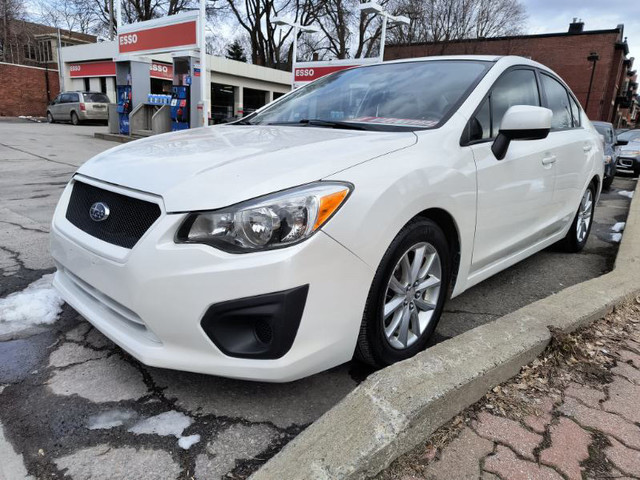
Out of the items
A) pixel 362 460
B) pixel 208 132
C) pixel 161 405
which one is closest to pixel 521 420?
pixel 362 460

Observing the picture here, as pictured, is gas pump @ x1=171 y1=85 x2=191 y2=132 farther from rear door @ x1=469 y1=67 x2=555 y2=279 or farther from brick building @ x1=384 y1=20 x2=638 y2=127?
brick building @ x1=384 y1=20 x2=638 y2=127

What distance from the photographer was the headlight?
5.64 feet

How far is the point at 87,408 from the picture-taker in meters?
1.95

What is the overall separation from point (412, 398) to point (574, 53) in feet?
111

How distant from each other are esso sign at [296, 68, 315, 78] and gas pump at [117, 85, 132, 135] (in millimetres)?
5775

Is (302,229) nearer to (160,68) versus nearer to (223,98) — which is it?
(160,68)

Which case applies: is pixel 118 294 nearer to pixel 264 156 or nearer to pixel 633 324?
pixel 264 156

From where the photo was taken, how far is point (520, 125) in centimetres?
257

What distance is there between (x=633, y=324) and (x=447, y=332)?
121cm

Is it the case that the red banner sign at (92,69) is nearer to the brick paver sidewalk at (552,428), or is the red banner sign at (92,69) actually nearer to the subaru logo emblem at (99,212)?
the subaru logo emblem at (99,212)

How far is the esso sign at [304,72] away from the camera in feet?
48.5

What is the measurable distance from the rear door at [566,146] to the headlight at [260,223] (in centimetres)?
238

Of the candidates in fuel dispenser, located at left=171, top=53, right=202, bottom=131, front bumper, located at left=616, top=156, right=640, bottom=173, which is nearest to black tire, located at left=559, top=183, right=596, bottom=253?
front bumper, located at left=616, top=156, right=640, bottom=173

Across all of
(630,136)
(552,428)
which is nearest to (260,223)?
(552,428)
